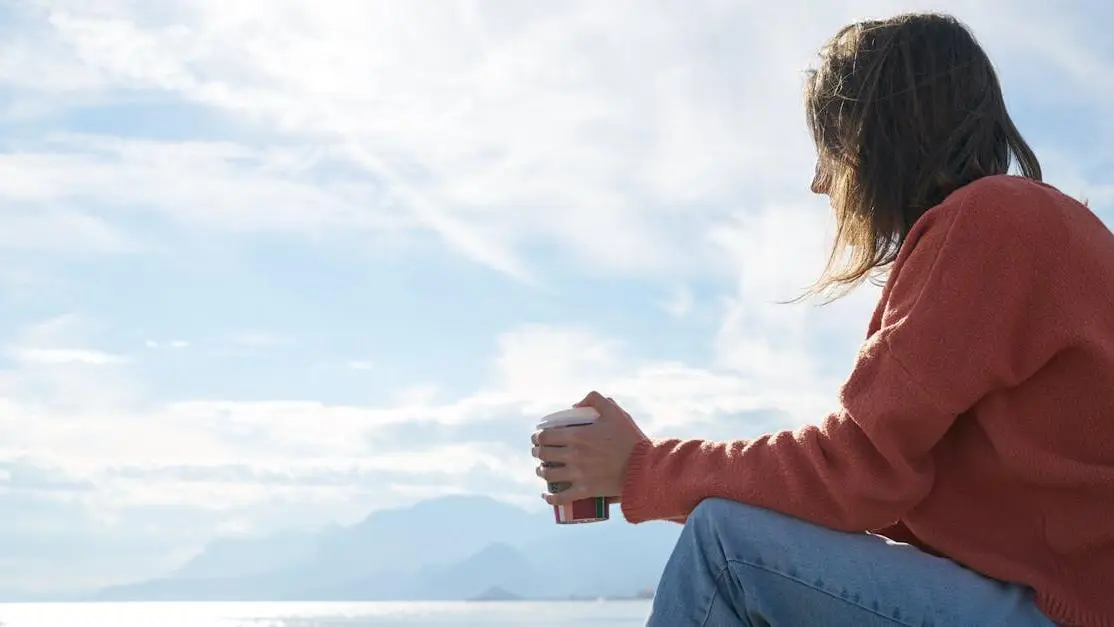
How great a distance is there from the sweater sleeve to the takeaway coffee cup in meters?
0.26

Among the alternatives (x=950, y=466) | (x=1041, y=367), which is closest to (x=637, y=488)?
(x=950, y=466)

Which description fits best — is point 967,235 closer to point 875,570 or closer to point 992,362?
point 992,362

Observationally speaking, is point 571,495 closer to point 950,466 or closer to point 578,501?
point 578,501

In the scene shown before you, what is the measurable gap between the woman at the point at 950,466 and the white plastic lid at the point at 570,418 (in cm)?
20

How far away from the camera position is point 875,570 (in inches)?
73.0

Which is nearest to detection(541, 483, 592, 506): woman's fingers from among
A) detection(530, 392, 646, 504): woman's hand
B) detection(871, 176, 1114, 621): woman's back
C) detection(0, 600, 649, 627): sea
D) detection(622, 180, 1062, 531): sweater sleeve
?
detection(530, 392, 646, 504): woman's hand

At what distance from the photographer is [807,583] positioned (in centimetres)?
185

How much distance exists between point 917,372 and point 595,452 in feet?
2.06

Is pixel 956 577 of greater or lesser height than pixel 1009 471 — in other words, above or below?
below

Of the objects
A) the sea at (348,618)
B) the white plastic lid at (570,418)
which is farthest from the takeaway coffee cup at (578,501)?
the sea at (348,618)

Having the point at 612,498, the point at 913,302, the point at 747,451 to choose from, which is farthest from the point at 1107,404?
the point at 612,498

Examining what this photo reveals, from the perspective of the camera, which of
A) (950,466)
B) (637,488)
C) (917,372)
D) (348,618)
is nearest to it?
(917,372)

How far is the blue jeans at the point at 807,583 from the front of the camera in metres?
1.82

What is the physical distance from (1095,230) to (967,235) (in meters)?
0.23
